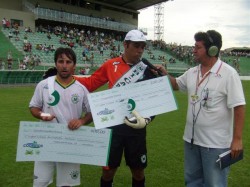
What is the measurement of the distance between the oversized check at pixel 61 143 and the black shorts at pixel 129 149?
367 mm

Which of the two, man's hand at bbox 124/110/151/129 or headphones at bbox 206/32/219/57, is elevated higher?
headphones at bbox 206/32/219/57

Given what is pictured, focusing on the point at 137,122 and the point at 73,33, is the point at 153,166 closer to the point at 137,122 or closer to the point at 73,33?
the point at 137,122

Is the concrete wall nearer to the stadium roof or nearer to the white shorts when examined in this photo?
the stadium roof

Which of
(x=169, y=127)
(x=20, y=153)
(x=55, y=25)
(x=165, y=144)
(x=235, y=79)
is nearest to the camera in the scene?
(x=235, y=79)

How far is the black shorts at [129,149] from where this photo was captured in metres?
3.88

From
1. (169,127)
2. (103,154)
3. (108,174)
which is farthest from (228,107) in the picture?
(169,127)

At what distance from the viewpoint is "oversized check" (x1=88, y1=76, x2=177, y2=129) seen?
3492 mm

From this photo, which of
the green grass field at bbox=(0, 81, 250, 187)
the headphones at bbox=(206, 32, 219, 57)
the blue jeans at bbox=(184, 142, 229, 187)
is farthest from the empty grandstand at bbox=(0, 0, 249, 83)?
the headphones at bbox=(206, 32, 219, 57)

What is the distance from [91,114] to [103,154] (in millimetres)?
454

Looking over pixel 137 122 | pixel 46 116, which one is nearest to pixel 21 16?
pixel 46 116

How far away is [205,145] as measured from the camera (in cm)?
341

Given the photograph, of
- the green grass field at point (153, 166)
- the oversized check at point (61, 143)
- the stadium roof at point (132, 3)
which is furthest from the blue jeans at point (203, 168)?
the stadium roof at point (132, 3)

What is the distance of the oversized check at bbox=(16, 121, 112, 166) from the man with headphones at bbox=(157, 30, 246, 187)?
0.96 metres

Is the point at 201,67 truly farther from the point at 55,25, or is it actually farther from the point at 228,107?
the point at 55,25
